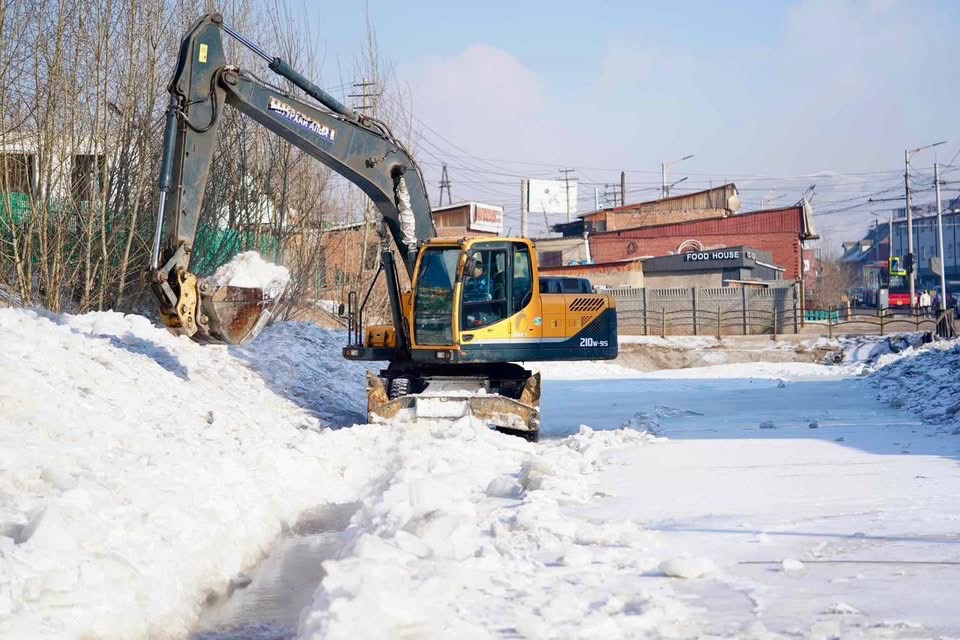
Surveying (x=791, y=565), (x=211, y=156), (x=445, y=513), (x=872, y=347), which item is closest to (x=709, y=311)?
(x=872, y=347)

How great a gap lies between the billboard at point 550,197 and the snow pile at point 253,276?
221 feet

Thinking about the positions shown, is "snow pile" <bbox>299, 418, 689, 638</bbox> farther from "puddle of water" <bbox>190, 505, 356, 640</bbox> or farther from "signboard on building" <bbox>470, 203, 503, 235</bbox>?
"signboard on building" <bbox>470, 203, 503, 235</bbox>

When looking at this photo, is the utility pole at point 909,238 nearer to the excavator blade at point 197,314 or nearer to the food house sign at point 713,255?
the food house sign at point 713,255

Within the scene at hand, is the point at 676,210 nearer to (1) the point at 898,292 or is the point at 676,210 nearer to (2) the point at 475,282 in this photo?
(1) the point at 898,292

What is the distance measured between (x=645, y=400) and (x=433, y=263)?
8712 mm

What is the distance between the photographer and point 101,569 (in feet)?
20.4

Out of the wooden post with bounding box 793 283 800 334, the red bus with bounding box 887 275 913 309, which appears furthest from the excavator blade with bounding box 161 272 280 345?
the red bus with bounding box 887 275 913 309

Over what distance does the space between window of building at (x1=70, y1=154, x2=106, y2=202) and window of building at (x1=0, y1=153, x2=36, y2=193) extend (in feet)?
2.38

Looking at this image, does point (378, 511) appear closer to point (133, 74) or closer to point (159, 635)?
point (159, 635)

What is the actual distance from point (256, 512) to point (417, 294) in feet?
21.6

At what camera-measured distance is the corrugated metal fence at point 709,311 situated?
48.3m

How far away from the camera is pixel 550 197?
85625 millimetres

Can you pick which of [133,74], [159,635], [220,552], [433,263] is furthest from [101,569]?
[133,74]

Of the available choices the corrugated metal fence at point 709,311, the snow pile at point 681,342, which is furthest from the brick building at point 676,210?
the snow pile at point 681,342
